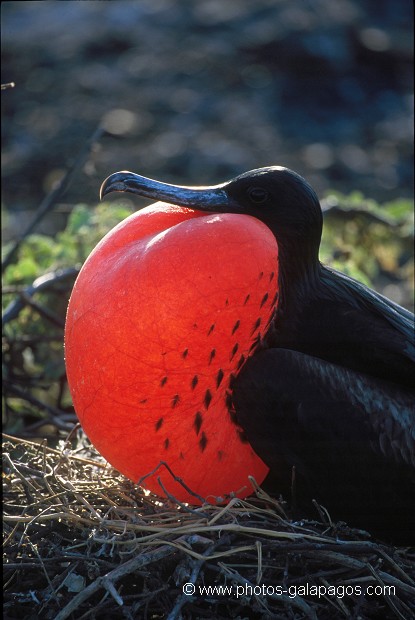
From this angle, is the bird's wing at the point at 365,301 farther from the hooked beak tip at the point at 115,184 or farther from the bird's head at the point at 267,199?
the hooked beak tip at the point at 115,184

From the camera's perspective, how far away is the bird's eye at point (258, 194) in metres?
4.15

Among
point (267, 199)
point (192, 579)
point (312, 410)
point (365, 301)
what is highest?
point (267, 199)

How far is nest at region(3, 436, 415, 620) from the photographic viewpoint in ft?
12.5

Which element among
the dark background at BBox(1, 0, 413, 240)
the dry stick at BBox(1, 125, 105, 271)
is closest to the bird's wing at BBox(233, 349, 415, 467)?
the dry stick at BBox(1, 125, 105, 271)

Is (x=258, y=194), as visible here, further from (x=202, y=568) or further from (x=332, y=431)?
(x=202, y=568)

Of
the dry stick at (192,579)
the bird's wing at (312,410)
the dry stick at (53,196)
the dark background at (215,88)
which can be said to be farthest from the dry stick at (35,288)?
the dark background at (215,88)

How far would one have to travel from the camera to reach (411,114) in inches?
525

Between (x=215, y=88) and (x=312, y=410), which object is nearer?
(x=312, y=410)

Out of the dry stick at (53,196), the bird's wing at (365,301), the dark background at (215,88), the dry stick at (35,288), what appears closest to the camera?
the bird's wing at (365,301)

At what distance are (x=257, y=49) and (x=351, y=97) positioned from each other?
144 centimetres

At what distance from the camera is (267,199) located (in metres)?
4.15

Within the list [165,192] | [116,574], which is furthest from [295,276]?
[116,574]

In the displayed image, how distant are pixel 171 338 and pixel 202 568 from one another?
76 centimetres

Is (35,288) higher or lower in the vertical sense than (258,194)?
lower
